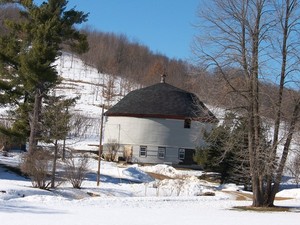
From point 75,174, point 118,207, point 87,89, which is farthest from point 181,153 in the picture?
point 87,89

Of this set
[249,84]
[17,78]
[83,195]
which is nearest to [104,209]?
[83,195]

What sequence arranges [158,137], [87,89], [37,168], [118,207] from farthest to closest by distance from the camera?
[87,89] → [158,137] → [37,168] → [118,207]

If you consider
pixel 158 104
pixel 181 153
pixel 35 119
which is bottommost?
pixel 181 153

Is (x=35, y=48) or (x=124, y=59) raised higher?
(x=124, y=59)

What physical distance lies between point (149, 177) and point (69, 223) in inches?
949

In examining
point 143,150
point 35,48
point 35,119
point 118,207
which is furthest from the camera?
point 143,150

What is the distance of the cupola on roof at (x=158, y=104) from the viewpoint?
50375 millimetres

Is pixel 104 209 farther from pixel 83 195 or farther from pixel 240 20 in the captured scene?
pixel 240 20

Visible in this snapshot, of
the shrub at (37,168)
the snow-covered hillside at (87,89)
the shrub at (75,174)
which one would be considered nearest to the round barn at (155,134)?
the snow-covered hillside at (87,89)

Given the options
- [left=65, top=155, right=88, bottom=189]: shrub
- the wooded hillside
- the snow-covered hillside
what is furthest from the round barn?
the wooded hillside

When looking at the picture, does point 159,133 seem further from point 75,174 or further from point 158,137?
point 75,174

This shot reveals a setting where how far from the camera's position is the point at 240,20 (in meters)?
21.5

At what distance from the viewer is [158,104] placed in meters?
51.5

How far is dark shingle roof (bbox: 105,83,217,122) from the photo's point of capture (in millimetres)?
50375
